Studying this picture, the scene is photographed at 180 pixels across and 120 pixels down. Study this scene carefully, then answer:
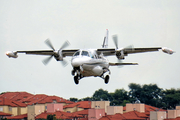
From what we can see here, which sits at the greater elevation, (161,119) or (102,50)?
(102,50)

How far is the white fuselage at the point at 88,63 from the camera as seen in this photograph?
44.3 m

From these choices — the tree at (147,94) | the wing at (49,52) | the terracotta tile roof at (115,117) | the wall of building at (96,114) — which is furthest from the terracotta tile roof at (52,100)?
the wing at (49,52)

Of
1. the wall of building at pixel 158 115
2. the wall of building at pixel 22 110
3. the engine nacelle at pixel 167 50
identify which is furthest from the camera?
the wall of building at pixel 22 110

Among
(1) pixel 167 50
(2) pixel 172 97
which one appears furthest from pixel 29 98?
(1) pixel 167 50

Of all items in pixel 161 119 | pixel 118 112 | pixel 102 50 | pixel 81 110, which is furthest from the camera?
pixel 81 110

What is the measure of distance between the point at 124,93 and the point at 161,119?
5218cm

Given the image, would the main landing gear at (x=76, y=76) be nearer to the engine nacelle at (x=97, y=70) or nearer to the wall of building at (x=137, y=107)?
the engine nacelle at (x=97, y=70)

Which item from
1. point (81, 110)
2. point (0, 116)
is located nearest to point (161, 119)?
point (81, 110)

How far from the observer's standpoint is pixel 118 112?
142750 mm

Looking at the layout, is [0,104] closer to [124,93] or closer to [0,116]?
[0,116]

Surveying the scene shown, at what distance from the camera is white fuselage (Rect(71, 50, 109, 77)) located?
145 ft

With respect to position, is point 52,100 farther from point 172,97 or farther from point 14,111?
point 172,97

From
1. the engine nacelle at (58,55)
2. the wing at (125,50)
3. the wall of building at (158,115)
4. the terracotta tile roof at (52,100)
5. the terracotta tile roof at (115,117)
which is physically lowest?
the terracotta tile roof at (115,117)

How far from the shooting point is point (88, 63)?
45.1 meters
